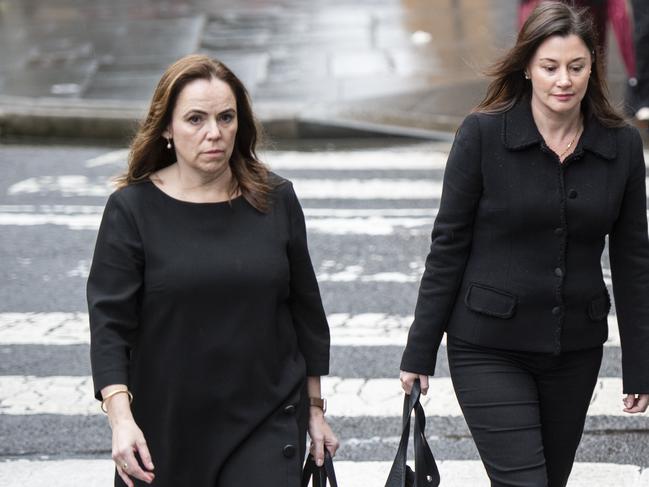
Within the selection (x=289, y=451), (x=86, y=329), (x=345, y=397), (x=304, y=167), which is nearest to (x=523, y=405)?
(x=289, y=451)

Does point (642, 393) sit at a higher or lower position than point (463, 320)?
lower

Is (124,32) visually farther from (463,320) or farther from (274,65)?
(463,320)

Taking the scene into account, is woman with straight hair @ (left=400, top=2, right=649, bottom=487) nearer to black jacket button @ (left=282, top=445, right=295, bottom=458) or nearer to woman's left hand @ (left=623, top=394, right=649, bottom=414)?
woman's left hand @ (left=623, top=394, right=649, bottom=414)

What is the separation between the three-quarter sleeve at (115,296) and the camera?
3.62m

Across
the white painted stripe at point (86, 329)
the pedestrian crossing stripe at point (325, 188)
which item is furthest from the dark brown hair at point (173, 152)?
the pedestrian crossing stripe at point (325, 188)

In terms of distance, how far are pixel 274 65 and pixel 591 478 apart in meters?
10.2

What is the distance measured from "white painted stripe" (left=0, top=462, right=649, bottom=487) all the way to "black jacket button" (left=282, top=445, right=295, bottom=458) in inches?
66.5

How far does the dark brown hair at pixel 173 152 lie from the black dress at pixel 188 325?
9 centimetres

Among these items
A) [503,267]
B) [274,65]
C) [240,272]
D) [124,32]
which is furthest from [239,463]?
[124,32]

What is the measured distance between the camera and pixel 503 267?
402 cm

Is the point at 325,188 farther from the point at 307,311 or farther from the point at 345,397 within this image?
the point at 307,311

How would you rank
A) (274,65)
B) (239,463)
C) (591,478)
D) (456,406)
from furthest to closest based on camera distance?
(274,65) < (456,406) < (591,478) < (239,463)

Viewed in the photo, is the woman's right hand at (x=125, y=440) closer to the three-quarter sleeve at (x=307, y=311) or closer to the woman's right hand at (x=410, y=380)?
the three-quarter sleeve at (x=307, y=311)

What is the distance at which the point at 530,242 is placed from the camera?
13.1ft
